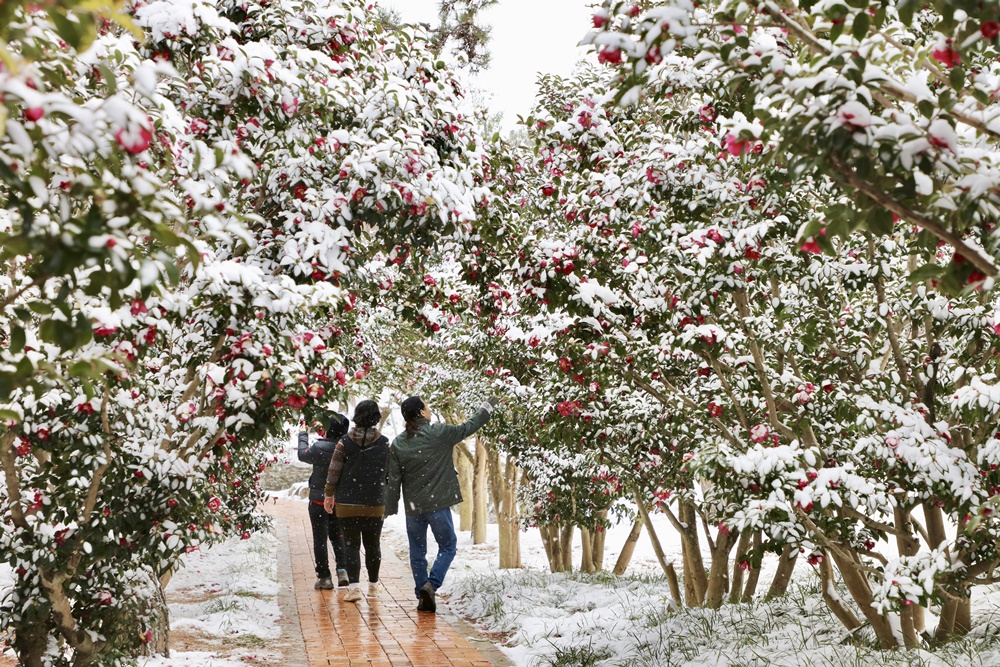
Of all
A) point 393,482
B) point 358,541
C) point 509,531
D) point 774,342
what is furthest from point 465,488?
point 774,342

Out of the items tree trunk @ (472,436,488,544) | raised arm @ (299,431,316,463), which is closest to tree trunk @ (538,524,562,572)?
raised arm @ (299,431,316,463)

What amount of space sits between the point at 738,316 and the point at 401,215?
7.62 ft

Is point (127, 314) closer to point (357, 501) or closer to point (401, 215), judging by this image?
point (401, 215)

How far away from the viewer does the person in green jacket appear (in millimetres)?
6785

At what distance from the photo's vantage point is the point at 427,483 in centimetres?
679

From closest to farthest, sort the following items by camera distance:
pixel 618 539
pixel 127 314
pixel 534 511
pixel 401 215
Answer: pixel 127 314 → pixel 401 215 → pixel 534 511 → pixel 618 539

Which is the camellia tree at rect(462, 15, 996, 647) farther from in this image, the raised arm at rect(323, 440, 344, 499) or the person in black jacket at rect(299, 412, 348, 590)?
the person in black jacket at rect(299, 412, 348, 590)

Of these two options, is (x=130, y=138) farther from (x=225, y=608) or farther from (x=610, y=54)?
(x=225, y=608)

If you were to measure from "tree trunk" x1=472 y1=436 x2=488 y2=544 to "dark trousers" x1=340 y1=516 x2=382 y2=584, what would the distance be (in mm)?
7499

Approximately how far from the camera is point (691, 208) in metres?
4.74

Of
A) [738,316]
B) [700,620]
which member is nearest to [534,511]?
[700,620]

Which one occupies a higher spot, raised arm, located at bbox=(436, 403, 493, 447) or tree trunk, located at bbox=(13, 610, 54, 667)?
raised arm, located at bbox=(436, 403, 493, 447)

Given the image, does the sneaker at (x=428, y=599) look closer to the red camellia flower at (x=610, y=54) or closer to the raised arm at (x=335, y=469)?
the raised arm at (x=335, y=469)

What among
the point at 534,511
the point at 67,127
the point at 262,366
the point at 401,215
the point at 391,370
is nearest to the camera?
the point at 67,127
